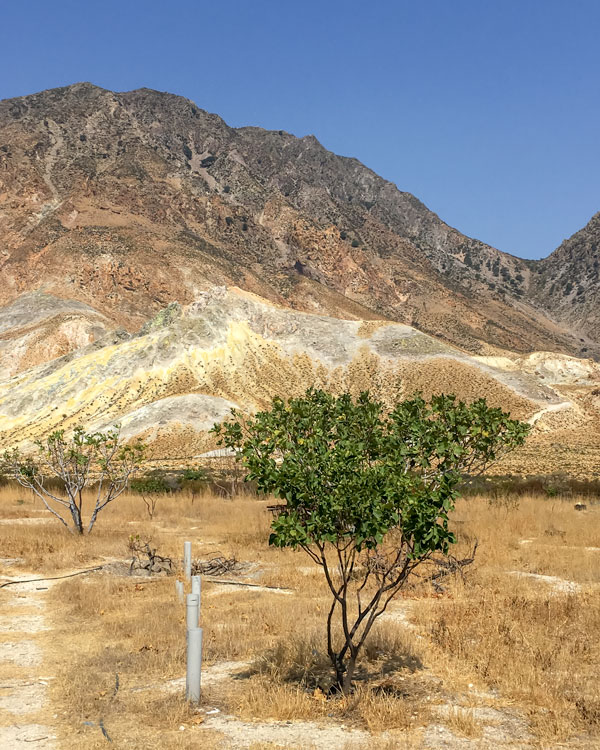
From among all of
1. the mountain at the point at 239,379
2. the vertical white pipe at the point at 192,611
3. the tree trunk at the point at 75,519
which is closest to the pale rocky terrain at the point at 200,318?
the mountain at the point at 239,379

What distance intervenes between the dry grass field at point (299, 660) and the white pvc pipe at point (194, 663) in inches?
6.5

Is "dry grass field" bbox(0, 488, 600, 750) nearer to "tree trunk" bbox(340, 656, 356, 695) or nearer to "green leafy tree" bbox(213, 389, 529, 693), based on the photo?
"tree trunk" bbox(340, 656, 356, 695)

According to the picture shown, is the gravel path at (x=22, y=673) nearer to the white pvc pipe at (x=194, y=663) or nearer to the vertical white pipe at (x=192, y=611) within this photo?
the white pvc pipe at (x=194, y=663)

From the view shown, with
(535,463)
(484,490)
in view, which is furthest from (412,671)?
(535,463)

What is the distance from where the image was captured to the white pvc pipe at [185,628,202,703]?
7837mm

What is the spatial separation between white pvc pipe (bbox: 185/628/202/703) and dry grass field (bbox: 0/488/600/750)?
0.16 meters

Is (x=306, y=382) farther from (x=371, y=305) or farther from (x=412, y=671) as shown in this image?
(x=371, y=305)

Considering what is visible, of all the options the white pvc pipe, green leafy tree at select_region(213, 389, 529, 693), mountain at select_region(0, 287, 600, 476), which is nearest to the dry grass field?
the white pvc pipe

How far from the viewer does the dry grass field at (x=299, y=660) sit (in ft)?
23.8

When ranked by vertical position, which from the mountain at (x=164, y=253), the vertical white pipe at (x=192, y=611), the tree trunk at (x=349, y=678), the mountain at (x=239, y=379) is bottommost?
the tree trunk at (x=349, y=678)

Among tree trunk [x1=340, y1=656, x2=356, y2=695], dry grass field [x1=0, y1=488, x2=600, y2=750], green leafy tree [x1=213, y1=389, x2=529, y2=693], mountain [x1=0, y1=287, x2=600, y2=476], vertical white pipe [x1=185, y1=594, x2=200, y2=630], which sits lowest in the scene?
dry grass field [x1=0, y1=488, x2=600, y2=750]

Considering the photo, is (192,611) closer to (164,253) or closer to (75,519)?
(75,519)

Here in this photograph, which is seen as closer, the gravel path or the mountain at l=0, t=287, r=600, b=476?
the gravel path

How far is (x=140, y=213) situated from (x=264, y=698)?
15862 cm
